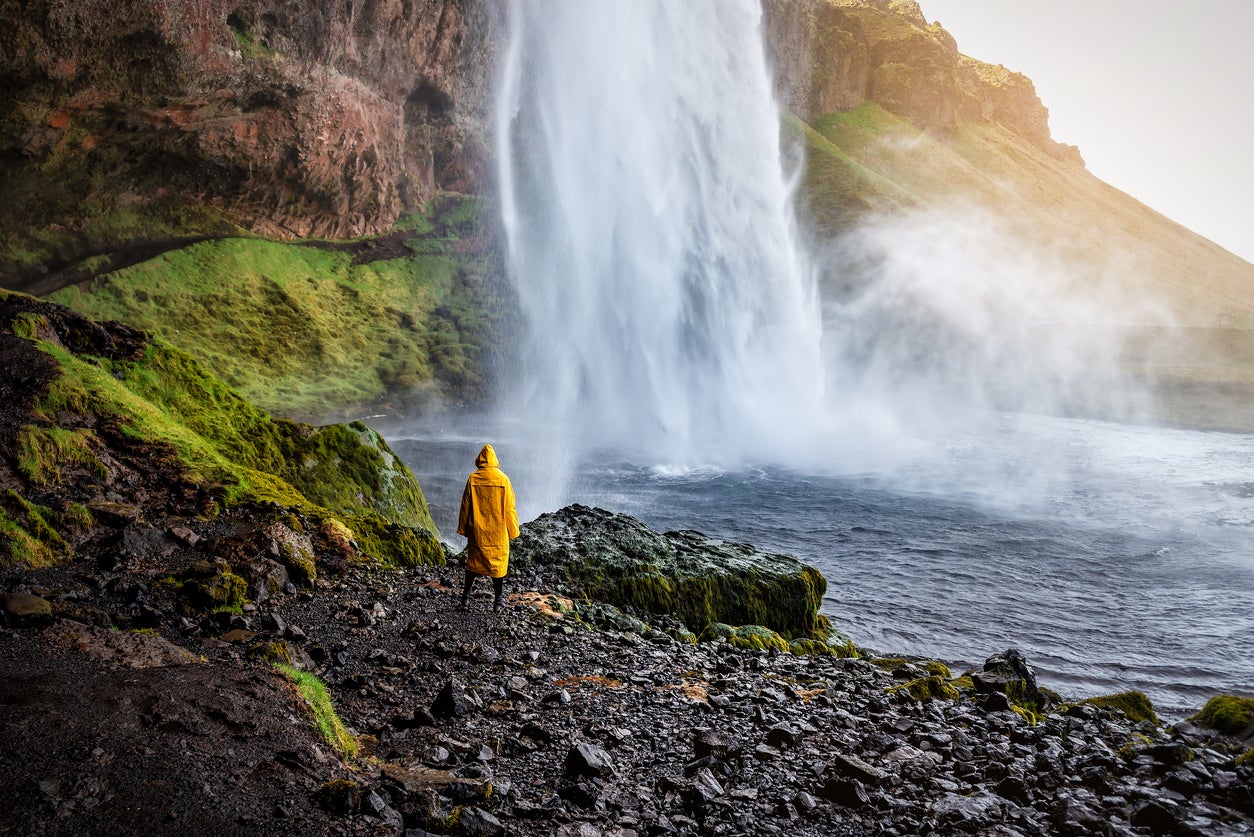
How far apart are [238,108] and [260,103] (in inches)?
55.2

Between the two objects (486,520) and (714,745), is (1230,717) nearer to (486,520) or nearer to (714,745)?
(714,745)

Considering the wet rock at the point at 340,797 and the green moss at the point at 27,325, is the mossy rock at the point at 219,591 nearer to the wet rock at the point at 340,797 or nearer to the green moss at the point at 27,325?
the wet rock at the point at 340,797

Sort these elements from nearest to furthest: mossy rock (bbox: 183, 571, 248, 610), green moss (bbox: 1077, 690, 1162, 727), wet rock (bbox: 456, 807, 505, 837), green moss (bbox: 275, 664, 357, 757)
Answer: wet rock (bbox: 456, 807, 505, 837), green moss (bbox: 275, 664, 357, 757), mossy rock (bbox: 183, 571, 248, 610), green moss (bbox: 1077, 690, 1162, 727)

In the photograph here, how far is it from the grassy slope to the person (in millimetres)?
24678

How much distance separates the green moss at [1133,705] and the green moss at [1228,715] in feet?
3.64

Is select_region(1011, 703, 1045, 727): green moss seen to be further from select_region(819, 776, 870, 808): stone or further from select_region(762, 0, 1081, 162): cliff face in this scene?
select_region(762, 0, 1081, 162): cliff face

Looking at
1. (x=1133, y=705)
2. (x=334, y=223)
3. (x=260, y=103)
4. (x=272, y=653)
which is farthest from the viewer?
(x=334, y=223)

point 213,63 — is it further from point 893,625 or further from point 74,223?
point 893,625

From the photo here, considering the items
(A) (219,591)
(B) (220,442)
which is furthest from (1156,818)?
(B) (220,442)

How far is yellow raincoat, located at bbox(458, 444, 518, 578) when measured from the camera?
7668 millimetres

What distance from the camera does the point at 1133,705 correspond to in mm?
8008

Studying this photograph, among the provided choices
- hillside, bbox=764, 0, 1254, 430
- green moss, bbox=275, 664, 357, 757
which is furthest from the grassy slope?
hillside, bbox=764, 0, 1254, 430

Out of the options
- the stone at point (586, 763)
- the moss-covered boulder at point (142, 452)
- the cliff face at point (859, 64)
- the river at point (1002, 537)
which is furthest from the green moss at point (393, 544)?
the cliff face at point (859, 64)

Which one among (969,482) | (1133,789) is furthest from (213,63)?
(1133,789)
